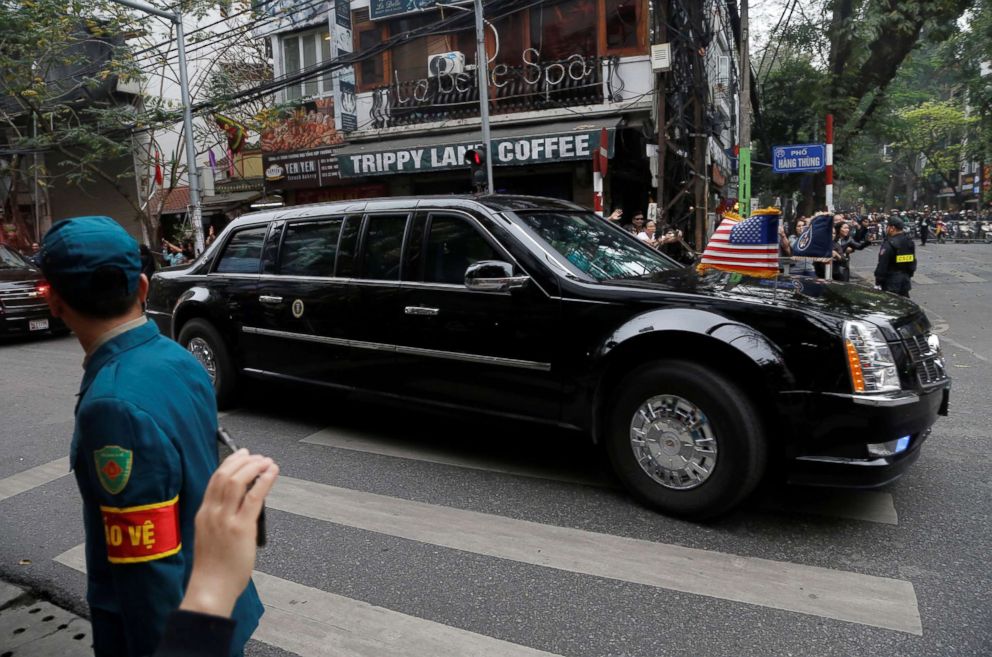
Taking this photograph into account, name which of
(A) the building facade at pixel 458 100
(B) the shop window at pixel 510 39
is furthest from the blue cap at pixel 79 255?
(B) the shop window at pixel 510 39

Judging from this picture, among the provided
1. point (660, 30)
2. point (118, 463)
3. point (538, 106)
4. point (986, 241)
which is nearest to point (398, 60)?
point (538, 106)

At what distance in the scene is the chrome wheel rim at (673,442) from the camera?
381cm

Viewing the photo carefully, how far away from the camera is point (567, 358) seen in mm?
4227

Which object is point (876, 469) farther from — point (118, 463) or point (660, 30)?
point (660, 30)

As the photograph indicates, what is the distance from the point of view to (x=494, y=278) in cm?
436

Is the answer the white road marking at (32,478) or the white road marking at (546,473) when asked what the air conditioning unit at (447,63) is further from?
the white road marking at (32,478)

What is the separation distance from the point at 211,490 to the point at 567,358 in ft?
10.6

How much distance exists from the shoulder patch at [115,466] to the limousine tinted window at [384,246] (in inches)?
144

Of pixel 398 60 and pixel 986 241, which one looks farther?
pixel 986 241

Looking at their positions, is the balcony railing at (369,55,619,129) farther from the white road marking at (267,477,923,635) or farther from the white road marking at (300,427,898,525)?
the white road marking at (267,477,923,635)

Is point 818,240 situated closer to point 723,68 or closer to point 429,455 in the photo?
point 429,455

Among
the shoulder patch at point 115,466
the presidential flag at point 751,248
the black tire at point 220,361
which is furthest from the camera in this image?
the black tire at point 220,361

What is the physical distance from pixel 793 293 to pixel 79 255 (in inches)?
138

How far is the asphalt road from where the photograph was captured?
289cm
